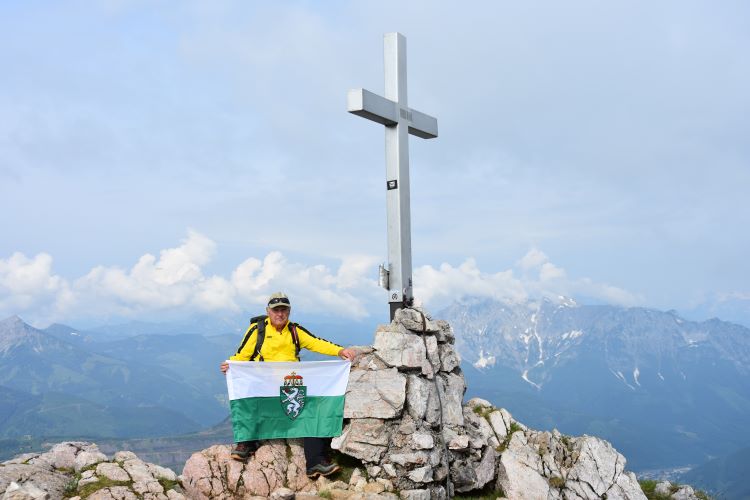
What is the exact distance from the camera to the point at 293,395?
45.5 feet

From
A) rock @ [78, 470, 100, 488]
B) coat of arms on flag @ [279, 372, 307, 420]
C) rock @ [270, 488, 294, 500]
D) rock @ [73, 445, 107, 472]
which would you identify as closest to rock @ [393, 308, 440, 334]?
coat of arms on flag @ [279, 372, 307, 420]

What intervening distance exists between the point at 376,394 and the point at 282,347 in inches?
96.6

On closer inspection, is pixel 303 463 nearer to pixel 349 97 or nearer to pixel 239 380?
pixel 239 380

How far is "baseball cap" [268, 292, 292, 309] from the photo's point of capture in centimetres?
1335

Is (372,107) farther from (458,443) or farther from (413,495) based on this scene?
(413,495)

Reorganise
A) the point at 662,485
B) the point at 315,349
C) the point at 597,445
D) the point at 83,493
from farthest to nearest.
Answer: the point at 662,485, the point at 597,445, the point at 315,349, the point at 83,493

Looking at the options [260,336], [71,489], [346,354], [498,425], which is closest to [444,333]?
[498,425]

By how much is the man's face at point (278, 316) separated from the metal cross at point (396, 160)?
3.76m

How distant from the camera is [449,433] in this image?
14.5 meters

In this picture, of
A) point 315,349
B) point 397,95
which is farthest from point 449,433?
point 397,95

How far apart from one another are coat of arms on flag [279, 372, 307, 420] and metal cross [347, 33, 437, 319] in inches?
147

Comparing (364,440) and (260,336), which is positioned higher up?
(260,336)

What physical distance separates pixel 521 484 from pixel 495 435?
1.66m

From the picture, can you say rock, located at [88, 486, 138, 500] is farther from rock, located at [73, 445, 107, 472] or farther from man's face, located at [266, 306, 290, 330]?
man's face, located at [266, 306, 290, 330]
